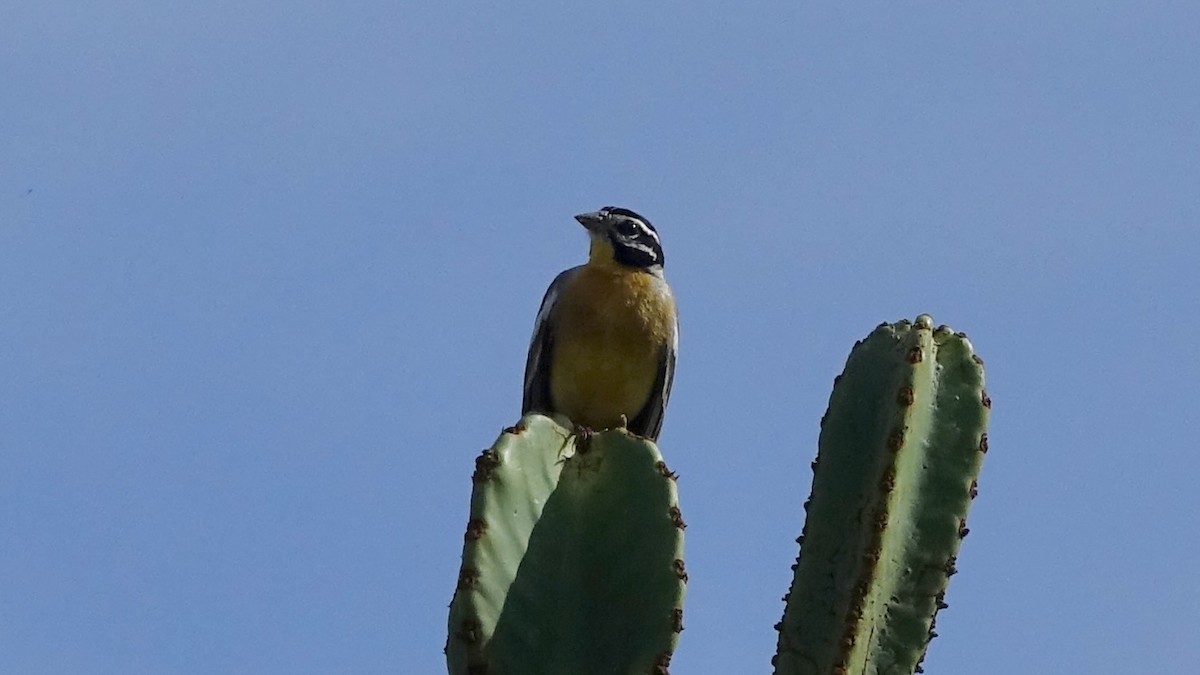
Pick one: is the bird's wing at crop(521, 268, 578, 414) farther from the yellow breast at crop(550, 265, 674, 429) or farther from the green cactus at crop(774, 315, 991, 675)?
the green cactus at crop(774, 315, 991, 675)

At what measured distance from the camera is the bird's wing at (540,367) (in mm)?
10312

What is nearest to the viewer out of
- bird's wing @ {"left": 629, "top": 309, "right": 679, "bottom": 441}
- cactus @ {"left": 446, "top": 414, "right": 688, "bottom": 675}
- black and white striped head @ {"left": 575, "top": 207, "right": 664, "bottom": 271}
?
cactus @ {"left": 446, "top": 414, "right": 688, "bottom": 675}

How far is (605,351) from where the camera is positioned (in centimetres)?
1026

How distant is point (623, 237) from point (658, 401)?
3.38ft

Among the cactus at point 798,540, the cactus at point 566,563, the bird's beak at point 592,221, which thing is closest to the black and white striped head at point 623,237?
the bird's beak at point 592,221

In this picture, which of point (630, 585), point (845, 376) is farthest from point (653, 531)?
point (845, 376)

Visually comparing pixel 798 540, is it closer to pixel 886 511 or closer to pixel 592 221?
pixel 886 511

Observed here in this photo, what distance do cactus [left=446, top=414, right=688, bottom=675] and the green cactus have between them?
1.90 feet

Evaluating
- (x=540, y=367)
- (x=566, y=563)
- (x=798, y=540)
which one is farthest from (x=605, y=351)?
(x=566, y=563)

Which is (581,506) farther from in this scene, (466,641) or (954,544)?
(954,544)

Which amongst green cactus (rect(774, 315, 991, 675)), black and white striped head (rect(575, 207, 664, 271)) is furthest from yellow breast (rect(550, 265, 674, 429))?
green cactus (rect(774, 315, 991, 675))

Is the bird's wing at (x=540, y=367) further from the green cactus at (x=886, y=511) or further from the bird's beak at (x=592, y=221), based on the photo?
the green cactus at (x=886, y=511)

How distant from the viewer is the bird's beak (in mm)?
10875

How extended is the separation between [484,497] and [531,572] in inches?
12.4
